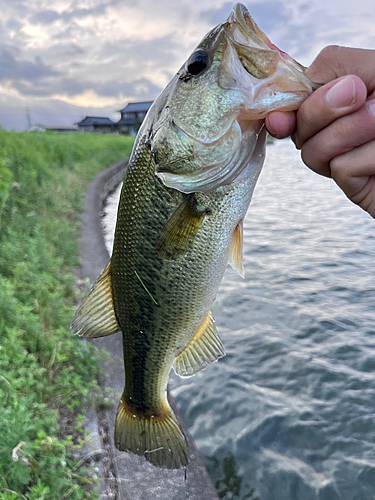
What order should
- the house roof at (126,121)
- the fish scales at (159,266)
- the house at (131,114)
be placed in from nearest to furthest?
the fish scales at (159,266) → the house at (131,114) → the house roof at (126,121)

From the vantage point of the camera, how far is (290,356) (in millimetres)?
4527

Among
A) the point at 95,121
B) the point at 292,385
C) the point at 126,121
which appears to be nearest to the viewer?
the point at 292,385

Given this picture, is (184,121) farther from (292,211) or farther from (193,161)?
(292,211)

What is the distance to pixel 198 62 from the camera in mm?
1485

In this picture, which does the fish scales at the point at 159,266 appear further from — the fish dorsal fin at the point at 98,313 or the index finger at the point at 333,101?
the index finger at the point at 333,101

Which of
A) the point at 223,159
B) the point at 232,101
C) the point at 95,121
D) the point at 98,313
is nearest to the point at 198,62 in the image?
the point at 232,101

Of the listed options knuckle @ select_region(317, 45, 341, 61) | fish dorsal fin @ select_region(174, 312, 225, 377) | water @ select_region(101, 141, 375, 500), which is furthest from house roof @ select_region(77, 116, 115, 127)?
knuckle @ select_region(317, 45, 341, 61)

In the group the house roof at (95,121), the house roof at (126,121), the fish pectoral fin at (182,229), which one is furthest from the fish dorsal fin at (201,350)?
the house roof at (95,121)

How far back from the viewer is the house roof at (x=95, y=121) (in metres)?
65.9

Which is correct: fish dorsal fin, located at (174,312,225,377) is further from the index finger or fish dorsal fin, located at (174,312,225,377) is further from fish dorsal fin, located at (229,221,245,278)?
the index finger

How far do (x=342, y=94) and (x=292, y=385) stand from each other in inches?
142

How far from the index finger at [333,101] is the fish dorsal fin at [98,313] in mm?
1146

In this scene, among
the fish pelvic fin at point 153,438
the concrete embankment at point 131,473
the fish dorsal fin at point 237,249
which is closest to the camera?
the fish dorsal fin at point 237,249

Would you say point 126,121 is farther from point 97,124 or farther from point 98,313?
point 98,313
